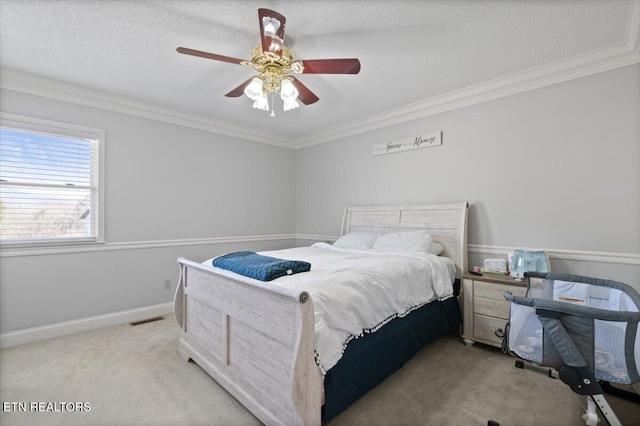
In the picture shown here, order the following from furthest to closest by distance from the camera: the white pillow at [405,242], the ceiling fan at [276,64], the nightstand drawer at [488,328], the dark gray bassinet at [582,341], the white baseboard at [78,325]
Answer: the white pillow at [405,242] → the white baseboard at [78,325] → the nightstand drawer at [488,328] → the ceiling fan at [276,64] → the dark gray bassinet at [582,341]

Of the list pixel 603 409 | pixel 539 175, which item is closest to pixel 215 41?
pixel 539 175

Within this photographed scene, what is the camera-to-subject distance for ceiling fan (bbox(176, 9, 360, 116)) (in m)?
1.88

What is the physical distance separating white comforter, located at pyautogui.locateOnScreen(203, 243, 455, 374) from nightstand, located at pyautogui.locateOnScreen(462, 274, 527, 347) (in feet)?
0.66

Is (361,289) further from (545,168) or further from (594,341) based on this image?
(545,168)

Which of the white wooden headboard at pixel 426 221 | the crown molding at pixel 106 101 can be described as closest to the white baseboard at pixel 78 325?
the crown molding at pixel 106 101

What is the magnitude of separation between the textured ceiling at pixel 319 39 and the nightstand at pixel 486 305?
1975 mm

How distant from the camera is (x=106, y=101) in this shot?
10.8 feet

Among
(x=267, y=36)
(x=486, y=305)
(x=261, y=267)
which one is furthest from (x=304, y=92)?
(x=486, y=305)

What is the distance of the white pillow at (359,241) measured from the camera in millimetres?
3533

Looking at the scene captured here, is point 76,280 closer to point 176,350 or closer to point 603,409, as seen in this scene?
point 176,350

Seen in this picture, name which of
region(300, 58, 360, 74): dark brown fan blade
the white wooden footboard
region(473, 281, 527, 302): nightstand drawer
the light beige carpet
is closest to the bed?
the white wooden footboard

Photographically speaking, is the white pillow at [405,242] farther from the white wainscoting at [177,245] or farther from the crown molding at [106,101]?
the crown molding at [106,101]

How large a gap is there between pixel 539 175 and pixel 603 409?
6.45 feet

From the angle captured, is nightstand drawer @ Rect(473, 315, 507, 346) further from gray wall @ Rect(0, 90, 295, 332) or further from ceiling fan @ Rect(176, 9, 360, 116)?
gray wall @ Rect(0, 90, 295, 332)
